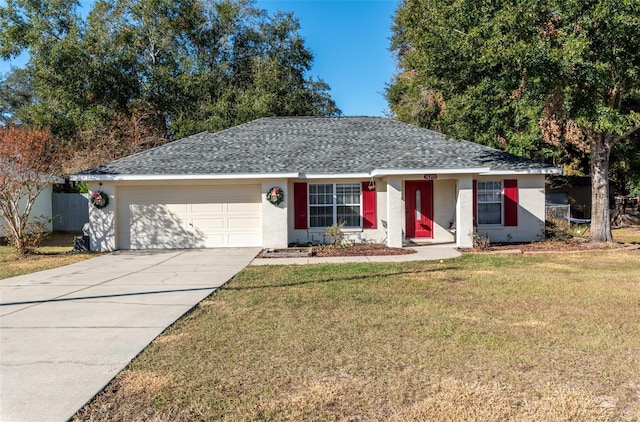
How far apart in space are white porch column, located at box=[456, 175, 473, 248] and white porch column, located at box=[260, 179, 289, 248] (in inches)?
224

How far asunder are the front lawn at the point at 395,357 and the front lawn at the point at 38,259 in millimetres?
6838

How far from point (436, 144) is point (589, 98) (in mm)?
5324

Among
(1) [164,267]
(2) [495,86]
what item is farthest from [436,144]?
(1) [164,267]

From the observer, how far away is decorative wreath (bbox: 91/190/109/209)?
1508cm

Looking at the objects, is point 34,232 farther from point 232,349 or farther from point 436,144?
point 436,144

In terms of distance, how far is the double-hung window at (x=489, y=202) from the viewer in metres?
15.9

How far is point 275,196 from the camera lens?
48.5ft

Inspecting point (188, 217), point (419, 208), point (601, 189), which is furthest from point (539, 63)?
point (188, 217)

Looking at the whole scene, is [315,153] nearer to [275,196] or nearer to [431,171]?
[275,196]

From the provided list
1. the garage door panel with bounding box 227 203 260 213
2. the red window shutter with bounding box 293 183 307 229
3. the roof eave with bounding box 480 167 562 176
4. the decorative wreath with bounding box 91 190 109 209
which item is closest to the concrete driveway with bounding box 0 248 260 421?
the decorative wreath with bounding box 91 190 109 209

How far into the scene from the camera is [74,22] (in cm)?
2839

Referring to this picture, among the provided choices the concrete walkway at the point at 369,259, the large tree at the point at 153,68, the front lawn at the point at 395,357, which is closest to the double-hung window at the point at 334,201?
the concrete walkway at the point at 369,259

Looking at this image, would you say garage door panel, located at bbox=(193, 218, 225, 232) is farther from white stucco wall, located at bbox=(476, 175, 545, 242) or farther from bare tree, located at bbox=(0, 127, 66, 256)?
white stucco wall, located at bbox=(476, 175, 545, 242)

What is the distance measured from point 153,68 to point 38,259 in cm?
1920
